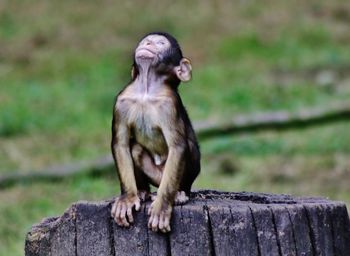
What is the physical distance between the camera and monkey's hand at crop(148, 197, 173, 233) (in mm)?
4773

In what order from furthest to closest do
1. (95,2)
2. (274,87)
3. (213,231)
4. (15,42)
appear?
(95,2), (15,42), (274,87), (213,231)

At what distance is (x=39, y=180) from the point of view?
1133 centimetres

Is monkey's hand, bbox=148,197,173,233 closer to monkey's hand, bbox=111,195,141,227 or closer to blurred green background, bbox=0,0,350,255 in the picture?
monkey's hand, bbox=111,195,141,227

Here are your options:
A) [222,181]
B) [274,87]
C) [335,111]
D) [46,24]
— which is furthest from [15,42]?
[222,181]

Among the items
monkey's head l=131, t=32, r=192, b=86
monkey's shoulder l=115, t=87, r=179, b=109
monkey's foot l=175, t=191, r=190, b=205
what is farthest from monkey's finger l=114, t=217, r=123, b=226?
monkey's head l=131, t=32, r=192, b=86

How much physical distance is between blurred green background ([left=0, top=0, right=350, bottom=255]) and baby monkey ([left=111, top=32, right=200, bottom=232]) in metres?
3.70

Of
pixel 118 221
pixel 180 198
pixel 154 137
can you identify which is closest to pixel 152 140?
pixel 154 137

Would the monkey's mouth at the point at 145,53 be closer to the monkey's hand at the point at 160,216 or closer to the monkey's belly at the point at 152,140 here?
the monkey's belly at the point at 152,140

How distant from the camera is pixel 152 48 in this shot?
5.05 metres

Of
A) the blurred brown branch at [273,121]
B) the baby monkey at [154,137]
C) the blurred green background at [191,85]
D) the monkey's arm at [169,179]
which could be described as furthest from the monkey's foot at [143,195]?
the blurred brown branch at [273,121]

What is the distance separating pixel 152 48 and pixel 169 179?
0.58 meters

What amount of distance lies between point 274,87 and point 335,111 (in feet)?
7.07

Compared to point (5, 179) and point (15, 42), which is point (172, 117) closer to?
point (5, 179)

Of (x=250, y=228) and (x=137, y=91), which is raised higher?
(x=137, y=91)
